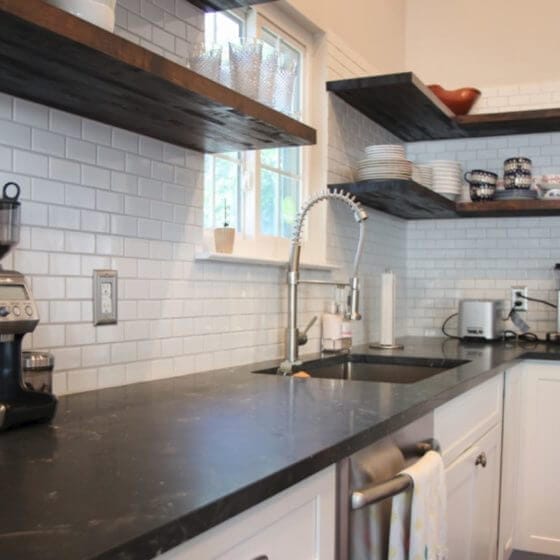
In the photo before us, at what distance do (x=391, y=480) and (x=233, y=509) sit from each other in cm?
55

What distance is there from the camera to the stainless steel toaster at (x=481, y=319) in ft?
11.1

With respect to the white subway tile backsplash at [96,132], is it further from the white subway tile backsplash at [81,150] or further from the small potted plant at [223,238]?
the small potted plant at [223,238]

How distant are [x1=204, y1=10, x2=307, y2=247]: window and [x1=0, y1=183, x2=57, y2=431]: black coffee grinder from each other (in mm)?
1069

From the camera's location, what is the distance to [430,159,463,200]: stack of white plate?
3.33 m

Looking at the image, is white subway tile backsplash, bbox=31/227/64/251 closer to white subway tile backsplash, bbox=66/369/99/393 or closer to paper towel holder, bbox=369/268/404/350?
white subway tile backsplash, bbox=66/369/99/393

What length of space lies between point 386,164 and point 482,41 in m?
1.36

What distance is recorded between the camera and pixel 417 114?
10.5ft

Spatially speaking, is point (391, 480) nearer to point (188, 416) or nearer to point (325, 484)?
point (325, 484)

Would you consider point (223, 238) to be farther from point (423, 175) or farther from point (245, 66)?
point (423, 175)

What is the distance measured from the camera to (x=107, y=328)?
168 centimetres

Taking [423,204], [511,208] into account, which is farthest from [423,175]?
[511,208]

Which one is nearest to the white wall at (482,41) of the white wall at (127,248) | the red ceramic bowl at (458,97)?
the red ceramic bowl at (458,97)

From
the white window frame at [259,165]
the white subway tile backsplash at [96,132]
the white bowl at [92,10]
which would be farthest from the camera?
the white window frame at [259,165]

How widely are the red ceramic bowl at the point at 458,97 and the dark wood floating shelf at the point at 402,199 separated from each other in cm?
50
